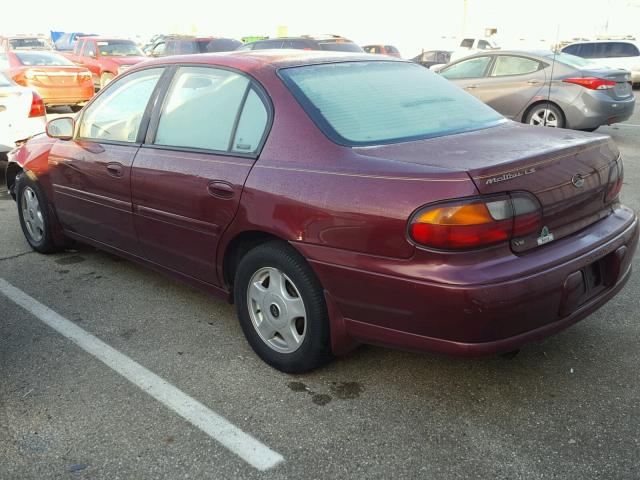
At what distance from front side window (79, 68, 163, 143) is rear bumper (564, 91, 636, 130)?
7.43m

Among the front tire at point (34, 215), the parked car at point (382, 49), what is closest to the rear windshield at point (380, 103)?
the front tire at point (34, 215)

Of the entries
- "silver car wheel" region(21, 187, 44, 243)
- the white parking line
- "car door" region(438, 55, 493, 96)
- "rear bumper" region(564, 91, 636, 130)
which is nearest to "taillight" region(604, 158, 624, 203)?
the white parking line

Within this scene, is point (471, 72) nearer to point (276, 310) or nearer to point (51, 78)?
point (51, 78)

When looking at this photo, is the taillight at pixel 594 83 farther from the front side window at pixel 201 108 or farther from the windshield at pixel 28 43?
the windshield at pixel 28 43

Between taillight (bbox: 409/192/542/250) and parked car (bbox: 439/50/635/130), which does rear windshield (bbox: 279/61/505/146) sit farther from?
parked car (bbox: 439/50/635/130)

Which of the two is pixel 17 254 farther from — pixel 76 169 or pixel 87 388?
pixel 87 388

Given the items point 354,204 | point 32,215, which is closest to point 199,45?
point 32,215

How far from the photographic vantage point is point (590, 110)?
9633mm

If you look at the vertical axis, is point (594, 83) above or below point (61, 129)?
below

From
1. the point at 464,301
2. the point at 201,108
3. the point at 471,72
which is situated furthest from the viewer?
the point at 471,72

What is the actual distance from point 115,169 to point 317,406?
1.97m

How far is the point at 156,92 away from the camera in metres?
3.89

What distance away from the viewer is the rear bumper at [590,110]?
9633 millimetres

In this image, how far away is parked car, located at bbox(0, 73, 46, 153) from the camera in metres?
7.71
